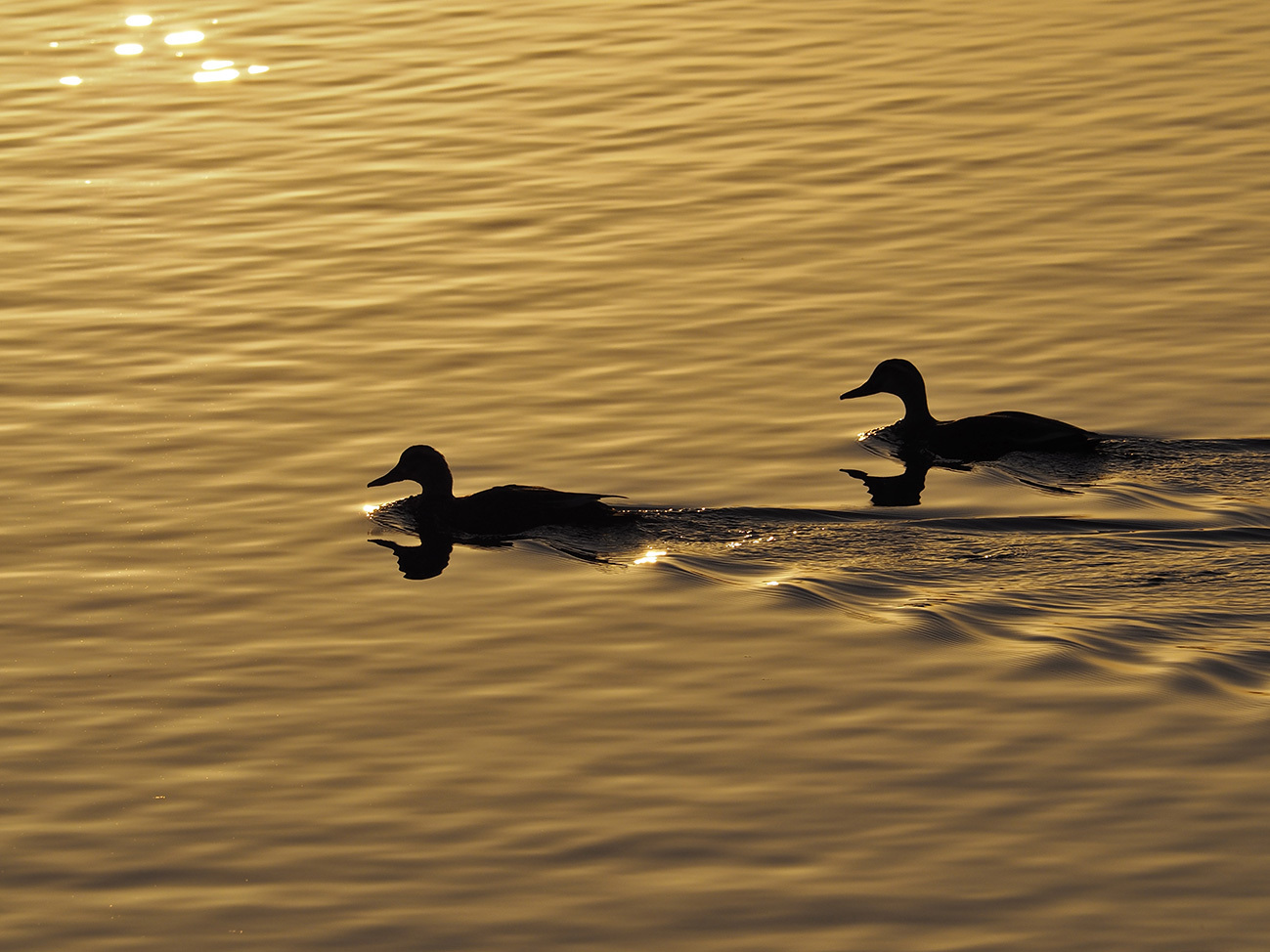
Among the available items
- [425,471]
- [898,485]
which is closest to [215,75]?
[425,471]

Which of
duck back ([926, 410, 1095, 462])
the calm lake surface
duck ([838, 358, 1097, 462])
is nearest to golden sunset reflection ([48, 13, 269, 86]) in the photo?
the calm lake surface

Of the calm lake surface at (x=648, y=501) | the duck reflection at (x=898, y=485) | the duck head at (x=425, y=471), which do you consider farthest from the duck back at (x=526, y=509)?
the duck reflection at (x=898, y=485)

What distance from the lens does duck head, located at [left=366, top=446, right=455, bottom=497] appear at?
1302cm

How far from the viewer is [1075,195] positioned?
18406mm

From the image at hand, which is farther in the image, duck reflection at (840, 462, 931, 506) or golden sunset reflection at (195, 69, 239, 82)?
golden sunset reflection at (195, 69, 239, 82)

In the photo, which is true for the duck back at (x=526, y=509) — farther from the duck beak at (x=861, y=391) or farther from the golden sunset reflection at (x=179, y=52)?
the golden sunset reflection at (x=179, y=52)

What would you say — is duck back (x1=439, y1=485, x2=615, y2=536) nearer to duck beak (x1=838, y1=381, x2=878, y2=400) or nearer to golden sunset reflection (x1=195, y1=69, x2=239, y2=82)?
duck beak (x1=838, y1=381, x2=878, y2=400)

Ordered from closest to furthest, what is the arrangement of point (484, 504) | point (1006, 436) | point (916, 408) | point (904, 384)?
point (484, 504) → point (1006, 436) → point (916, 408) → point (904, 384)

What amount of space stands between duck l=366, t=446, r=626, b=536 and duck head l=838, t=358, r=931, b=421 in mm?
2179

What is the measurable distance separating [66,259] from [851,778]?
35.7 ft

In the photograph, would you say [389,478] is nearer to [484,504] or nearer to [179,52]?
[484,504]

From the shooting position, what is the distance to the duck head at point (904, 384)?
1385cm

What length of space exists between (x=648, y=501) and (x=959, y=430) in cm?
209

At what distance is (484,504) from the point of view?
12.7 metres
